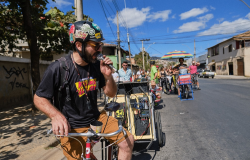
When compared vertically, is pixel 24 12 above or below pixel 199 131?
above

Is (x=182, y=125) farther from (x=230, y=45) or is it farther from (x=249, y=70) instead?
(x=230, y=45)

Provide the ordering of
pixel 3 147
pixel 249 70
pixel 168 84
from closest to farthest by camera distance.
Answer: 1. pixel 3 147
2. pixel 168 84
3. pixel 249 70

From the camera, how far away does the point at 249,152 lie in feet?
11.4

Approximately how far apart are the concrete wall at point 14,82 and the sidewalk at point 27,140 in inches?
83.2

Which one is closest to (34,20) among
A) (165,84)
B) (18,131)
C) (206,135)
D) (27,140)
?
(18,131)

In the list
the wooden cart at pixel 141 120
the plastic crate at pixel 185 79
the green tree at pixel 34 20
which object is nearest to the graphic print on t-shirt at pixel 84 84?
the wooden cart at pixel 141 120

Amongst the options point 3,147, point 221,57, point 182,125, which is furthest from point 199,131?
point 221,57

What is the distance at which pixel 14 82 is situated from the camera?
30.8ft

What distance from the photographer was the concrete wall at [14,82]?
8.65 m

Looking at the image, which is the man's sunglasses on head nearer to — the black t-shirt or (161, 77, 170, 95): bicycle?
the black t-shirt

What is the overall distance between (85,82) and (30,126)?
15.3ft

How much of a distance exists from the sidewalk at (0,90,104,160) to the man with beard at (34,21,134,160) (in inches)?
64.5

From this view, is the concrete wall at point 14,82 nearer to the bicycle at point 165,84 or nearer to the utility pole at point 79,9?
the utility pole at point 79,9

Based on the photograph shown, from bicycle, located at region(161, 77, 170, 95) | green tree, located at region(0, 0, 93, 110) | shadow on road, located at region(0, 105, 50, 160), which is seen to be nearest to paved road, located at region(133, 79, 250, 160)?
shadow on road, located at region(0, 105, 50, 160)
